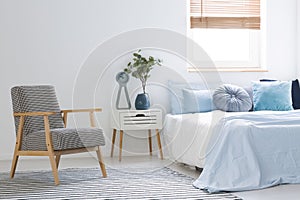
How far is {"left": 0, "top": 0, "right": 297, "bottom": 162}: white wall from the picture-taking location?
19.1 ft

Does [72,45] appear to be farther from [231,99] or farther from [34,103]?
[231,99]

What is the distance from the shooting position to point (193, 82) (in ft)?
20.6

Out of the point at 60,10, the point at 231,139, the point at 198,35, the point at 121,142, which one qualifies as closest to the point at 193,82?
the point at 198,35

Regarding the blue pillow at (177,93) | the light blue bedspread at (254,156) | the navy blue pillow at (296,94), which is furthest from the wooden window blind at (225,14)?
the light blue bedspread at (254,156)

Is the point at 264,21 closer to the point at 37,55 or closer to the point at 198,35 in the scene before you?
the point at 198,35

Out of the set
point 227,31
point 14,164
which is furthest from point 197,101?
point 14,164

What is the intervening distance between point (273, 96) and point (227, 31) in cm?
115

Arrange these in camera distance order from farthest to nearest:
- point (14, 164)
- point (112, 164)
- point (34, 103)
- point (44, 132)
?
point (112, 164), point (34, 103), point (14, 164), point (44, 132)

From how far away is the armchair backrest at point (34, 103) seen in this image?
15.3ft

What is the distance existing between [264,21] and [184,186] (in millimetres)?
3033

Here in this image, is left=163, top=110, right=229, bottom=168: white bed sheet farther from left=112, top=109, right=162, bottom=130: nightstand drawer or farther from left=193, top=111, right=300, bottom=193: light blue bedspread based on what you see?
left=193, top=111, right=300, bottom=193: light blue bedspread

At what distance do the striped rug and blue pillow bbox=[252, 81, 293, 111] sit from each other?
136 cm

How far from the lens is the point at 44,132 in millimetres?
4371

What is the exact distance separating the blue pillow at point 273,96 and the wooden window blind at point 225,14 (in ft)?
3.09
